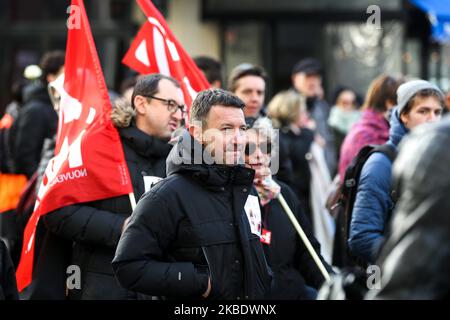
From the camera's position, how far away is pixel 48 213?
233 inches

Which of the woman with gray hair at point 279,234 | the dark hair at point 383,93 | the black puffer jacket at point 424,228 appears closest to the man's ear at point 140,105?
the woman with gray hair at point 279,234

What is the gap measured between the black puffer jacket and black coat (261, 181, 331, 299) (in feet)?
10.4

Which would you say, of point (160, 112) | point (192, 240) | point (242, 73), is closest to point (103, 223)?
point (160, 112)

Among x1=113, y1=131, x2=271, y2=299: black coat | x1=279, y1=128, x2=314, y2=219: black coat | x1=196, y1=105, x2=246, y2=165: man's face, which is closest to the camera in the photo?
x1=113, y1=131, x2=271, y2=299: black coat

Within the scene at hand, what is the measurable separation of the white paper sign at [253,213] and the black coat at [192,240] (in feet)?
0.41

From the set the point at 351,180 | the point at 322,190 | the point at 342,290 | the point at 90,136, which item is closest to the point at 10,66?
the point at 322,190

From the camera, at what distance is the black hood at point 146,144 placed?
5758mm

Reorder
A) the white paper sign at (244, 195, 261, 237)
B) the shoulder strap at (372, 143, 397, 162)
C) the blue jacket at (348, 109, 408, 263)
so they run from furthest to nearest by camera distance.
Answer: the shoulder strap at (372, 143, 397, 162), the blue jacket at (348, 109, 408, 263), the white paper sign at (244, 195, 261, 237)

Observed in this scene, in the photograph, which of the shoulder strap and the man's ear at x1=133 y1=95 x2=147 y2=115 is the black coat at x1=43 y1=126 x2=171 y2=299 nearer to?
the man's ear at x1=133 y1=95 x2=147 y2=115

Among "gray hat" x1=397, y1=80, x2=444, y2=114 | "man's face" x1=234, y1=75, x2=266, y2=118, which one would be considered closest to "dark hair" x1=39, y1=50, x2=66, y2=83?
"man's face" x1=234, y1=75, x2=266, y2=118

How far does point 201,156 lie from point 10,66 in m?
11.1

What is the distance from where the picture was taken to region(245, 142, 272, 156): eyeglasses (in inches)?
226

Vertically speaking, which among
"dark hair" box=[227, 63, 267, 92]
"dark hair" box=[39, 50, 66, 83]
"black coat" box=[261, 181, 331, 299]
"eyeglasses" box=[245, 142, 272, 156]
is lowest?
"black coat" box=[261, 181, 331, 299]
